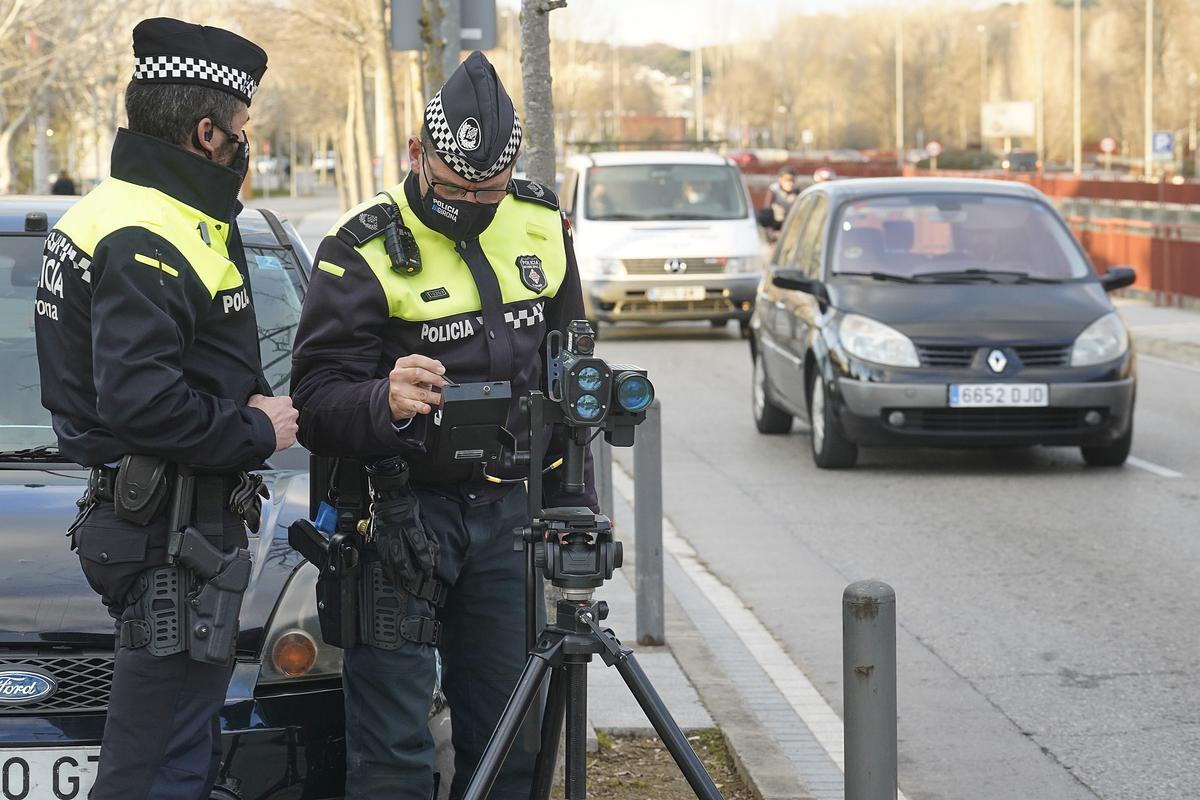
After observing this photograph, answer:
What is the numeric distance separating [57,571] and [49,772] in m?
0.46

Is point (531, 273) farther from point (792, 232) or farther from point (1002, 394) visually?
point (792, 232)

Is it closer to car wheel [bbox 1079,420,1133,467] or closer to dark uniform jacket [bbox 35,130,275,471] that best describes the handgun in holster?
dark uniform jacket [bbox 35,130,275,471]

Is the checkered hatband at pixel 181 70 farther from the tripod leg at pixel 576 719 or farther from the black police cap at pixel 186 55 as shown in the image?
the tripod leg at pixel 576 719

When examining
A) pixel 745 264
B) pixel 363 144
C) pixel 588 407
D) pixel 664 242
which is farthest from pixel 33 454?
pixel 363 144

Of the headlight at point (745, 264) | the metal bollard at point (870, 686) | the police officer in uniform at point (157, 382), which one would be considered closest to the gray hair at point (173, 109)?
the police officer in uniform at point (157, 382)

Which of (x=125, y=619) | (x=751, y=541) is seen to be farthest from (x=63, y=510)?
(x=751, y=541)

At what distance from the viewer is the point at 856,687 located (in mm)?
3607

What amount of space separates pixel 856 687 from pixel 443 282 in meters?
1.14

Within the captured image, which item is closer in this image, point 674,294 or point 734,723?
point 734,723

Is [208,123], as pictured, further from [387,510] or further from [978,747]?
[978,747]

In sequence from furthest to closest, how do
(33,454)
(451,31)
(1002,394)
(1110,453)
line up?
(1110,453), (1002,394), (451,31), (33,454)

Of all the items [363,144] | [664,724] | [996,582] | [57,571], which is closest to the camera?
[664,724]

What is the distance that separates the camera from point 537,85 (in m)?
5.74

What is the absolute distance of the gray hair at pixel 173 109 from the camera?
332cm
